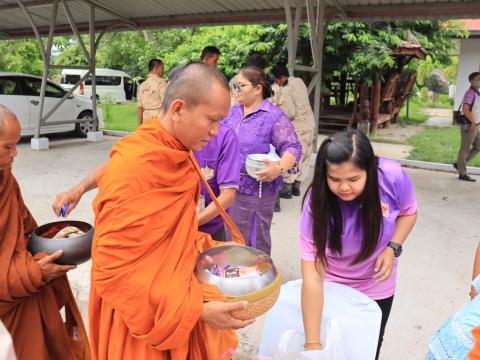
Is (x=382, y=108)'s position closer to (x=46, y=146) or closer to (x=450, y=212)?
(x=450, y=212)

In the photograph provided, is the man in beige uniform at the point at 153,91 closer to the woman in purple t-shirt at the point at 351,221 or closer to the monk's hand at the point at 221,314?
the woman in purple t-shirt at the point at 351,221

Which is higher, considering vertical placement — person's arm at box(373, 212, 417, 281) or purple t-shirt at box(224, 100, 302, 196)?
purple t-shirt at box(224, 100, 302, 196)

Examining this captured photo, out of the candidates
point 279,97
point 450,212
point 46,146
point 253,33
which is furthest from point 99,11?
point 450,212

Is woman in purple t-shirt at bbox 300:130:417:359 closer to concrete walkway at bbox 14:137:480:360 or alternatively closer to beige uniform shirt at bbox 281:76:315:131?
concrete walkway at bbox 14:137:480:360

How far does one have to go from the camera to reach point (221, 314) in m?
1.26

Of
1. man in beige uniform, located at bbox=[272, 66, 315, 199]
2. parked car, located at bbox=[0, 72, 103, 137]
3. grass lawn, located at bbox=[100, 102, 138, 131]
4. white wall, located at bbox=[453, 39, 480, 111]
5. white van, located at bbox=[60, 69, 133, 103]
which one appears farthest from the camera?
white van, located at bbox=[60, 69, 133, 103]

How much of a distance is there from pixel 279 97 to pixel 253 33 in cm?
707

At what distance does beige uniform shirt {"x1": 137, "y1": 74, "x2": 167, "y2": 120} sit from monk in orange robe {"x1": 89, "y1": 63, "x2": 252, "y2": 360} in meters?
5.49

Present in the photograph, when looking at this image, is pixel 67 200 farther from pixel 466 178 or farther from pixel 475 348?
pixel 466 178

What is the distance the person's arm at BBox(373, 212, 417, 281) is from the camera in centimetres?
164

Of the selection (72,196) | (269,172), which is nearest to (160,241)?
(72,196)

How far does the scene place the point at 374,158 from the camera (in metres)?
1.57

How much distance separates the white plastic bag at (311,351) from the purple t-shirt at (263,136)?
135cm

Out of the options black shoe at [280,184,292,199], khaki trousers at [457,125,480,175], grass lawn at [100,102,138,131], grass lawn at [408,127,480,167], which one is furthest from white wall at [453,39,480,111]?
black shoe at [280,184,292,199]
